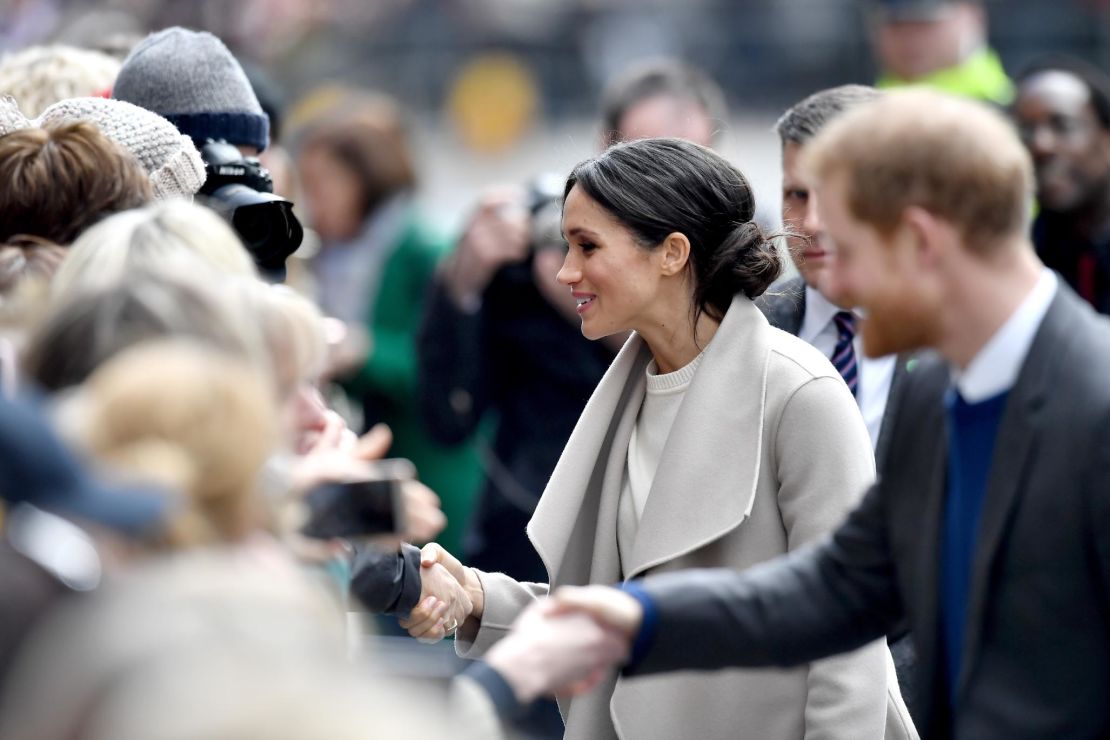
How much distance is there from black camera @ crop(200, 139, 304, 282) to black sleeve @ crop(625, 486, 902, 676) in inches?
54.1

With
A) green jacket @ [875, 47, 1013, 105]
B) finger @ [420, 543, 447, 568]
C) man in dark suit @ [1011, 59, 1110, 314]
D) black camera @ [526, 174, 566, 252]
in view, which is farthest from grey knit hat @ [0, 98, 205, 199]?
green jacket @ [875, 47, 1013, 105]

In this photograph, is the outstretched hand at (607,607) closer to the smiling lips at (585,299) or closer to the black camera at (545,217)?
the smiling lips at (585,299)

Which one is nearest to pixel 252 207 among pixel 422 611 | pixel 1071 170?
pixel 422 611

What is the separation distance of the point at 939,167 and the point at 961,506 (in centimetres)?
52

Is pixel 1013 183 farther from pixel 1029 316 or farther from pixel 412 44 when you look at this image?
pixel 412 44

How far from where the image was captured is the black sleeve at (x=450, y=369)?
20.0 ft

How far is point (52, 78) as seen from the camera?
4809 millimetres

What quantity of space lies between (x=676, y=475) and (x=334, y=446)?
33.1 inches

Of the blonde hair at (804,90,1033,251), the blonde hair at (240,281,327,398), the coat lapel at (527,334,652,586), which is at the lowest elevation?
the coat lapel at (527,334,652,586)

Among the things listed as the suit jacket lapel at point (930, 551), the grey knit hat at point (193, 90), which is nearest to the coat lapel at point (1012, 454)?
the suit jacket lapel at point (930, 551)

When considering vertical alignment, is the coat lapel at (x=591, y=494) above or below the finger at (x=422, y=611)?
above

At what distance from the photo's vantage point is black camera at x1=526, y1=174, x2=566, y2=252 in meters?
5.97

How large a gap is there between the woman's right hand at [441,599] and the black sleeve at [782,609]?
0.84 meters

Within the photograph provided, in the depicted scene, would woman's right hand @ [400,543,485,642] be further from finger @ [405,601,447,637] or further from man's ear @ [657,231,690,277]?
man's ear @ [657,231,690,277]
